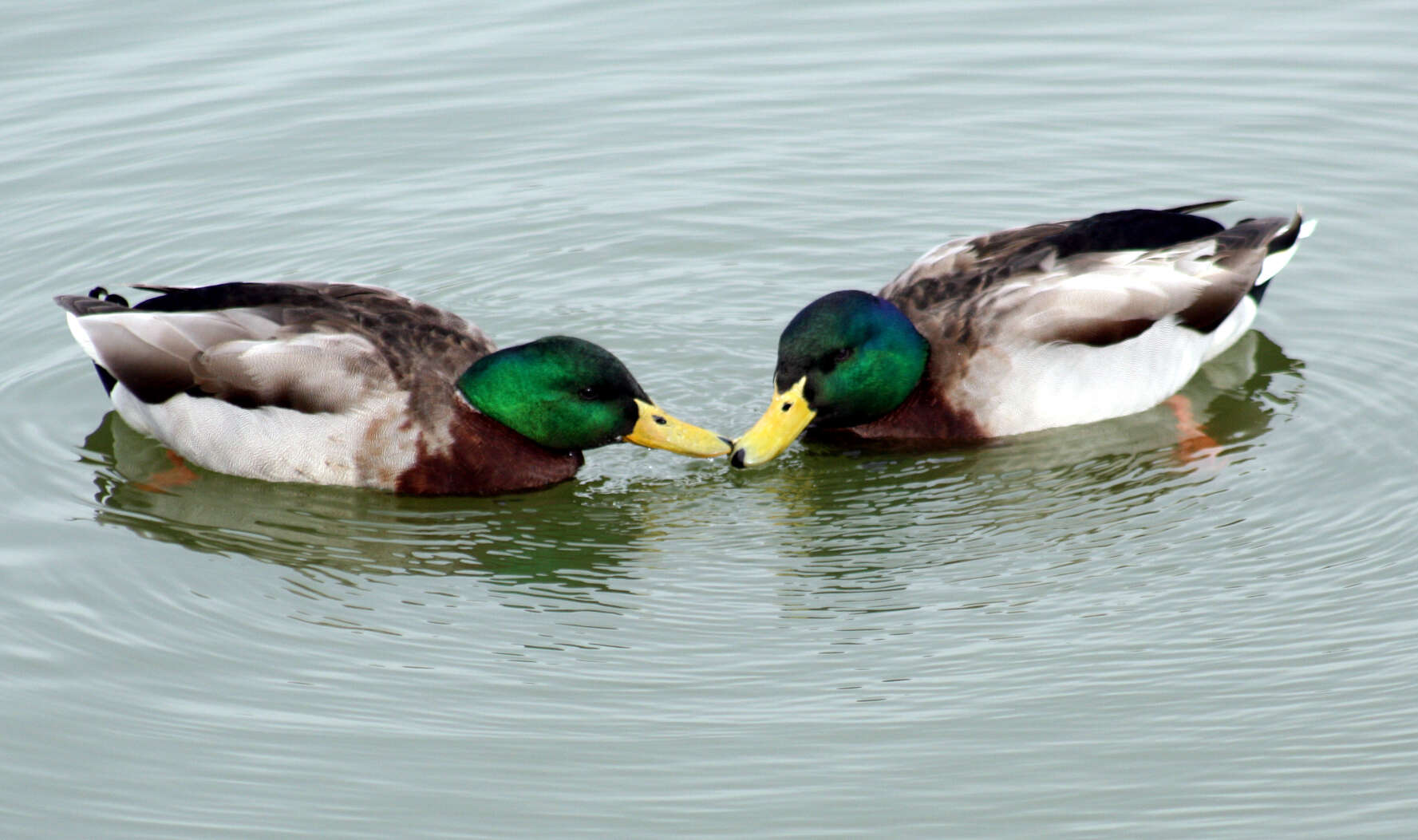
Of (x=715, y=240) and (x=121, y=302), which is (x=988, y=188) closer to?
(x=715, y=240)

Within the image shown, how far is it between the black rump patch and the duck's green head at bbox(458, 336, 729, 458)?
7.00ft

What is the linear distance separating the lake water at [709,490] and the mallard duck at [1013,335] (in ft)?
0.71

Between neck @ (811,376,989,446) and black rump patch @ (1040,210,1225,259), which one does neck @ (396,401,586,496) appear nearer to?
neck @ (811,376,989,446)

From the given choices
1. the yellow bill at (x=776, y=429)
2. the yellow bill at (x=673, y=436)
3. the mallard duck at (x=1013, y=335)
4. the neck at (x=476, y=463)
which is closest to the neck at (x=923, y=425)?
the mallard duck at (x=1013, y=335)

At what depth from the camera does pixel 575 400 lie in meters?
8.67

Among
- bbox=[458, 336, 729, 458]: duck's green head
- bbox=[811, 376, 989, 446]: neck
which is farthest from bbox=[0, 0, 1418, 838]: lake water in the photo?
bbox=[458, 336, 729, 458]: duck's green head

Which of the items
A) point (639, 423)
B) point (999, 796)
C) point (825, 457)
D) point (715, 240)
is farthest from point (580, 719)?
point (715, 240)

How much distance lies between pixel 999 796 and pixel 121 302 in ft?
17.3

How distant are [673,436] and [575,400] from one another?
464 mm

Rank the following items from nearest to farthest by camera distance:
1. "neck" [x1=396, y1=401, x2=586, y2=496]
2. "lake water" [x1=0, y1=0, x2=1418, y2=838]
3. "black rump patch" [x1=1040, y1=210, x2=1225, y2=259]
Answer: "lake water" [x1=0, y1=0, x2=1418, y2=838], "neck" [x1=396, y1=401, x2=586, y2=496], "black rump patch" [x1=1040, y1=210, x2=1225, y2=259]

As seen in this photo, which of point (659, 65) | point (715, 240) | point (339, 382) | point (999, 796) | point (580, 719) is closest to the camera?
point (999, 796)

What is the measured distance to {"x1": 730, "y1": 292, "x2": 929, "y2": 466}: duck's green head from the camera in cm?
888

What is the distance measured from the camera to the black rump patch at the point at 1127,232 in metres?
9.55

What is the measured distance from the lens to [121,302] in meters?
9.45
